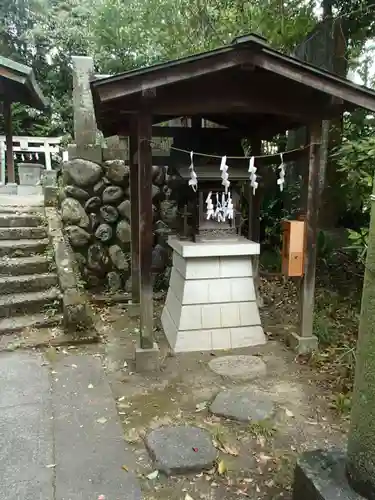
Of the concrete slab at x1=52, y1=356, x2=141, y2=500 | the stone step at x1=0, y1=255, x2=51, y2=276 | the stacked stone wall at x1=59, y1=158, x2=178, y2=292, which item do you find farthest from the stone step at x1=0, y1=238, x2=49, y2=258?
the concrete slab at x1=52, y1=356, x2=141, y2=500

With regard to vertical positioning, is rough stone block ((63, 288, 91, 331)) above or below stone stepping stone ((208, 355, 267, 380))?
above

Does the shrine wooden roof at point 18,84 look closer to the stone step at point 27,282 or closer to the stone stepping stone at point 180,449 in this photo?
the stone step at point 27,282

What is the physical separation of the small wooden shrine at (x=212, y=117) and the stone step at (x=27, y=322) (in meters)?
1.53

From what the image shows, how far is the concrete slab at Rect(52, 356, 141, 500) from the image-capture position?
2.74m

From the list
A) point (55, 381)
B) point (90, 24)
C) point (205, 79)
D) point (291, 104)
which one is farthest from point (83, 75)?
point (90, 24)

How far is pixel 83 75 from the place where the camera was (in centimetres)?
732

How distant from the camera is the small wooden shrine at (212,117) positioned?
13.0ft

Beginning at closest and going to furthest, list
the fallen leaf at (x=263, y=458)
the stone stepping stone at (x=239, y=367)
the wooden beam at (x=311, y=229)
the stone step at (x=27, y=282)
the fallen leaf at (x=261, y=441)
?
the fallen leaf at (x=263, y=458)
the fallen leaf at (x=261, y=441)
the stone stepping stone at (x=239, y=367)
the wooden beam at (x=311, y=229)
the stone step at (x=27, y=282)

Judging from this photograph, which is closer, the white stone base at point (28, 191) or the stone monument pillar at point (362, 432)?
the stone monument pillar at point (362, 432)

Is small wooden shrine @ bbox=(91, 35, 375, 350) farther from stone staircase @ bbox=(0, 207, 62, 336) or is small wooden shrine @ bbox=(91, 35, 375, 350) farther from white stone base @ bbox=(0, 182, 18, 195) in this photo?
white stone base @ bbox=(0, 182, 18, 195)

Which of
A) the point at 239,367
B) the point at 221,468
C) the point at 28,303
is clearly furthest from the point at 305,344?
the point at 28,303

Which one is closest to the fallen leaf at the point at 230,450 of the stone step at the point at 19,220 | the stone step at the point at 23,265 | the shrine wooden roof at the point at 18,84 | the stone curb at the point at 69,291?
the stone curb at the point at 69,291

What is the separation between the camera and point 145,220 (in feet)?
14.3

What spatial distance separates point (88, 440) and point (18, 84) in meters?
9.24
